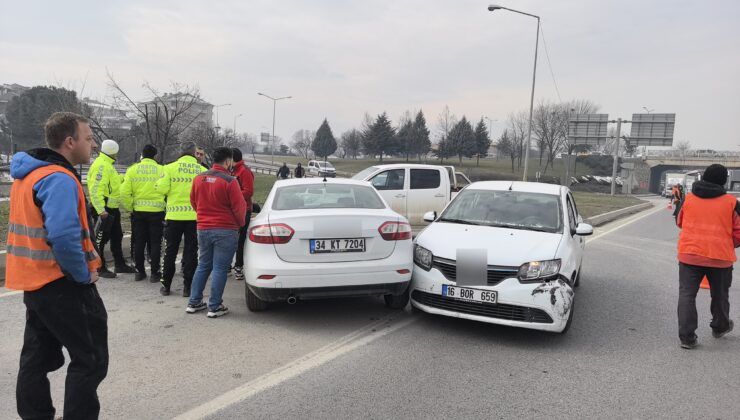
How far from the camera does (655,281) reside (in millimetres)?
8164

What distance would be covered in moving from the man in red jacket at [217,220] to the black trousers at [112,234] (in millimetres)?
2459

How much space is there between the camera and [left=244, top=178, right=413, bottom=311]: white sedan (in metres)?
4.86

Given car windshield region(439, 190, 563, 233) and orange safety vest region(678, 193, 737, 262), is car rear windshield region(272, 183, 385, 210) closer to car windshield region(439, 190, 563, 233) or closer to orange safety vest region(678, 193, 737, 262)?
car windshield region(439, 190, 563, 233)

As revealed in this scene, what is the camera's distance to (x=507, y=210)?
6.15m

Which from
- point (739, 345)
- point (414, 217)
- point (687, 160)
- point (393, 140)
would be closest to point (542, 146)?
point (393, 140)

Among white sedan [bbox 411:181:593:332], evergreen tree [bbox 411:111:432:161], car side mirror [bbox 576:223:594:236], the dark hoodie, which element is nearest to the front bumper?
white sedan [bbox 411:181:593:332]

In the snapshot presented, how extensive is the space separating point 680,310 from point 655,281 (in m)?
3.63

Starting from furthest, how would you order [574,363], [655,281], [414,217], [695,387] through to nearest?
[414,217] → [655,281] → [574,363] → [695,387]

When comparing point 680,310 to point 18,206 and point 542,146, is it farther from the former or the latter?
point 542,146

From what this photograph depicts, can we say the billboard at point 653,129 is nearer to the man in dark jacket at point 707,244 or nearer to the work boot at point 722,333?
the work boot at point 722,333

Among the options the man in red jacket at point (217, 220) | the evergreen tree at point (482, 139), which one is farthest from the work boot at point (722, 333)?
the evergreen tree at point (482, 139)

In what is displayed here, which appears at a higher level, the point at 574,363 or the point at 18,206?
the point at 18,206

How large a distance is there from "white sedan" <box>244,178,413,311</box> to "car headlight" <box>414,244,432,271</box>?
171mm

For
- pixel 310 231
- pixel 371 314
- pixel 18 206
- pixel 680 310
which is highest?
pixel 18 206
